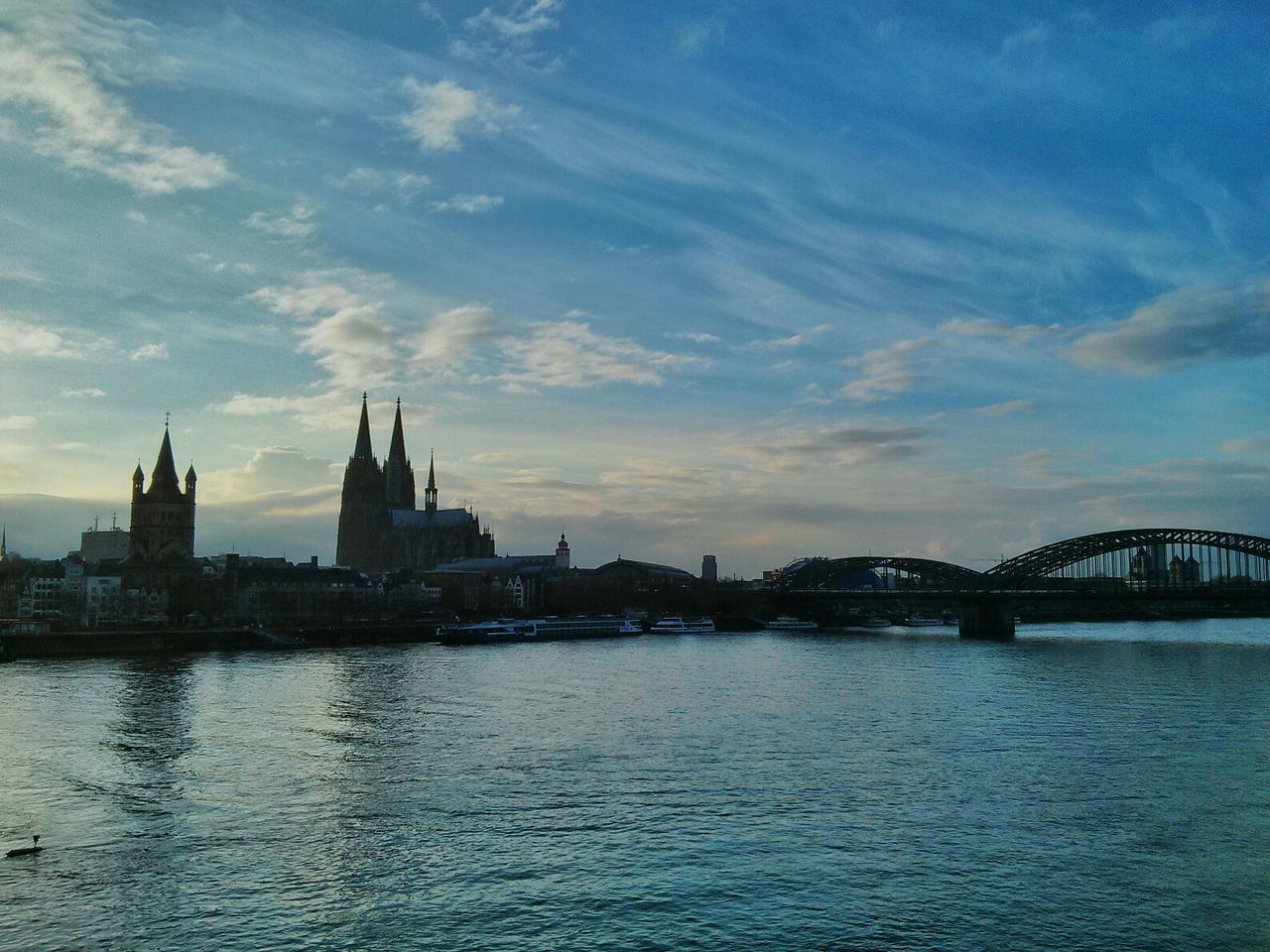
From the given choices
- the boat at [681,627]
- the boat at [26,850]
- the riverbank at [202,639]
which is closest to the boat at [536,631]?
the boat at [681,627]

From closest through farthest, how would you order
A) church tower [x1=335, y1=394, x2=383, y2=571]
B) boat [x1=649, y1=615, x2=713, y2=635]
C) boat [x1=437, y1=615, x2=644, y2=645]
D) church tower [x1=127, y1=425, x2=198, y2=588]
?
1. boat [x1=437, y1=615, x2=644, y2=645]
2. boat [x1=649, y1=615, x2=713, y2=635]
3. church tower [x1=127, y1=425, x2=198, y2=588]
4. church tower [x1=335, y1=394, x2=383, y2=571]

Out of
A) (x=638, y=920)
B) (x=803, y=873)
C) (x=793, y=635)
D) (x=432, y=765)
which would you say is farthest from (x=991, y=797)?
(x=793, y=635)

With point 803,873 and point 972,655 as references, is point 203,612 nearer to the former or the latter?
point 972,655

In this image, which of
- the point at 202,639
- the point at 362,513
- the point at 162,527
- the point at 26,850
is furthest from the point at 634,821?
the point at 362,513

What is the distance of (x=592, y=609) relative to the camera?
5098 inches

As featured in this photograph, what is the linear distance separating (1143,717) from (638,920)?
1061 inches

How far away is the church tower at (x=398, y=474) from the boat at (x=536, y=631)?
86730 mm

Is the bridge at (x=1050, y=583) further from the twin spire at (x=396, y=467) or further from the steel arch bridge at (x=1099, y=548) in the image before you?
the twin spire at (x=396, y=467)

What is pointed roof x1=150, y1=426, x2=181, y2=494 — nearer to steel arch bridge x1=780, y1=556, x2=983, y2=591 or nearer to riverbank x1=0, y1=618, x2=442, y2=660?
riverbank x1=0, y1=618, x2=442, y2=660

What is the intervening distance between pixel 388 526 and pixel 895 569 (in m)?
90.3

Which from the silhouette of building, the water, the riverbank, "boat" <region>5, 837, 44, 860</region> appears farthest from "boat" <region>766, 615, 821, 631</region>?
"boat" <region>5, 837, 44, 860</region>

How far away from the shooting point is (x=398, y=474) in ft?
619

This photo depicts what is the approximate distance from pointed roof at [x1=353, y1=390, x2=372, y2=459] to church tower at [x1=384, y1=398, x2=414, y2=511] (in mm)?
5279

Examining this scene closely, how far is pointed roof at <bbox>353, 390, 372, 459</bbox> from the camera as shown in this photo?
180500 millimetres
